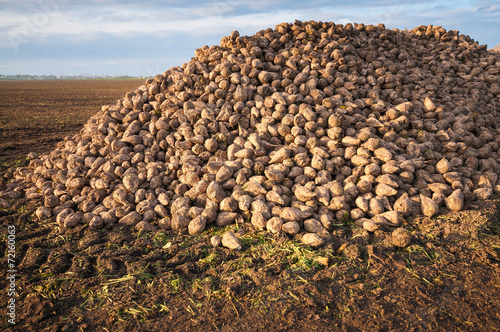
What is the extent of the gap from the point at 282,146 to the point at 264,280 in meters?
1.99

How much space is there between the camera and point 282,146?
13.7ft

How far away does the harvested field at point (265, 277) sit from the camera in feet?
7.68

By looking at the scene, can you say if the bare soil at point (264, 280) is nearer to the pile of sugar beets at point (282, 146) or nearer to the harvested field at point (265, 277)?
the harvested field at point (265, 277)

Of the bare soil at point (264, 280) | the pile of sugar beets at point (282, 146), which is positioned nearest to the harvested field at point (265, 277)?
the bare soil at point (264, 280)

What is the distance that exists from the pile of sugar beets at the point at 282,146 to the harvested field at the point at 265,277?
0.55 ft

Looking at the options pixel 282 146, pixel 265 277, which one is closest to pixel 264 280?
pixel 265 277

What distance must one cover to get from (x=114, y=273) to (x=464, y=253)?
11.3ft

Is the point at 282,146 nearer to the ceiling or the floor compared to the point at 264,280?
nearer to the ceiling

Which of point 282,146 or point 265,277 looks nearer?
point 265,277

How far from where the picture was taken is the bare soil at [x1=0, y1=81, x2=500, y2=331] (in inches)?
91.8

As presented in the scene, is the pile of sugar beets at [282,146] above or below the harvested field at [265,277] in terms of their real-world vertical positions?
above

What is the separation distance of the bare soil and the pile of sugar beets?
236 mm

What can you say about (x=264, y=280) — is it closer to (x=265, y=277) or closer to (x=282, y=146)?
(x=265, y=277)

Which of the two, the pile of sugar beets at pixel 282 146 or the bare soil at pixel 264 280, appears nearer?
the bare soil at pixel 264 280
